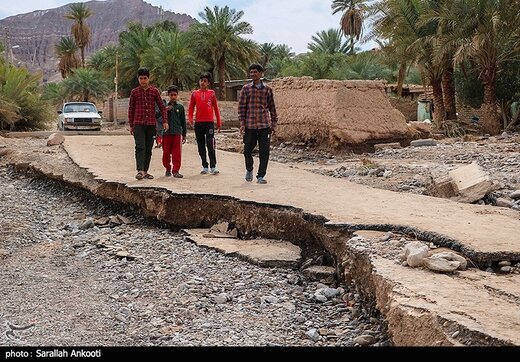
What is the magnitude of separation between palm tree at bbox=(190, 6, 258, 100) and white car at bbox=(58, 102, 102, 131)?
10796mm

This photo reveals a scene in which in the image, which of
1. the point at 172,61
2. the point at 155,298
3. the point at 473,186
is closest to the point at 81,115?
the point at 172,61

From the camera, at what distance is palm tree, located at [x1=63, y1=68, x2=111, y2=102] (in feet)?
122

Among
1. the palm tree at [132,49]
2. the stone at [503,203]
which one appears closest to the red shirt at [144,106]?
the stone at [503,203]

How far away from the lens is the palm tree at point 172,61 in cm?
2997

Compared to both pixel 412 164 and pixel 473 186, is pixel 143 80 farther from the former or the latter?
pixel 412 164

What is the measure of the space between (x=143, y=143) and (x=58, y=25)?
13559 centimetres

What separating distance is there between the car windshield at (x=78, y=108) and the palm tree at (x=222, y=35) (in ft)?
33.9

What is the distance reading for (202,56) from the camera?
3219cm

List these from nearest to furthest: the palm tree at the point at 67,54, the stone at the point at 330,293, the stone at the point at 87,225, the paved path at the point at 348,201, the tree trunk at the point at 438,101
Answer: the stone at the point at 330,293 → the paved path at the point at 348,201 → the stone at the point at 87,225 → the tree trunk at the point at 438,101 → the palm tree at the point at 67,54

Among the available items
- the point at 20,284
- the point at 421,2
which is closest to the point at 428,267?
the point at 20,284

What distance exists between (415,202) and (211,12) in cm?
2687

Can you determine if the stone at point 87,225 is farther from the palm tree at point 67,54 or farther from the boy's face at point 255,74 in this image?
the palm tree at point 67,54

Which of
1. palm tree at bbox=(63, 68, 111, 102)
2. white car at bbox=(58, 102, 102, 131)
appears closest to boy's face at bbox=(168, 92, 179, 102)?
white car at bbox=(58, 102, 102, 131)
